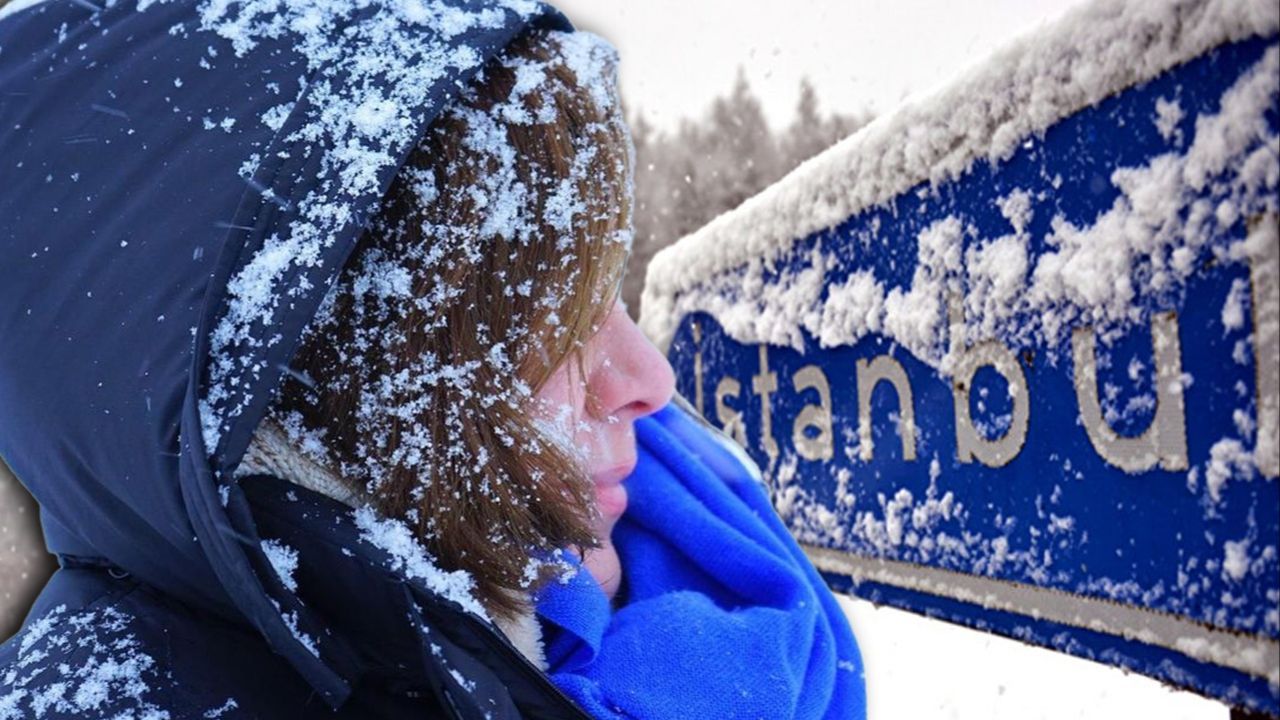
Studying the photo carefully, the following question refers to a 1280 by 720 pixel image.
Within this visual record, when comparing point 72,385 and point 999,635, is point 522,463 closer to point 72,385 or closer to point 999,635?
point 72,385

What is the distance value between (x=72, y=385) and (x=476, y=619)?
17.8 inches

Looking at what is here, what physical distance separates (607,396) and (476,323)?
27cm

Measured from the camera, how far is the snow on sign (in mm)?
832

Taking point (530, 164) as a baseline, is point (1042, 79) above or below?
above

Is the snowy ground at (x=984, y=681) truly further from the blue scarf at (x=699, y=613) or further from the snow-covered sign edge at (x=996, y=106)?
the snow-covered sign edge at (x=996, y=106)

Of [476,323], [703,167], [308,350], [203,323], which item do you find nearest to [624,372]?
[476,323]

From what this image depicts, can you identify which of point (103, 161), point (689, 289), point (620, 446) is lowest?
point (689, 289)

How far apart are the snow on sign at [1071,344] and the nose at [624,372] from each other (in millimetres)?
452

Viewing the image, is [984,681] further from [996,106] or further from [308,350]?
[308,350]

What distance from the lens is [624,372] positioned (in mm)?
1141

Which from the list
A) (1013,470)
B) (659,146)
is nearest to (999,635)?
(1013,470)

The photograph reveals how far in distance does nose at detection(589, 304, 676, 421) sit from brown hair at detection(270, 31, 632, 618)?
0.14 metres

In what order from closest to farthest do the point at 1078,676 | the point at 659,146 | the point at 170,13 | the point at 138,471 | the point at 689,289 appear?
the point at 138,471
the point at 170,13
the point at 1078,676
the point at 689,289
the point at 659,146

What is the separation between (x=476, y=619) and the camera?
0.82 m
